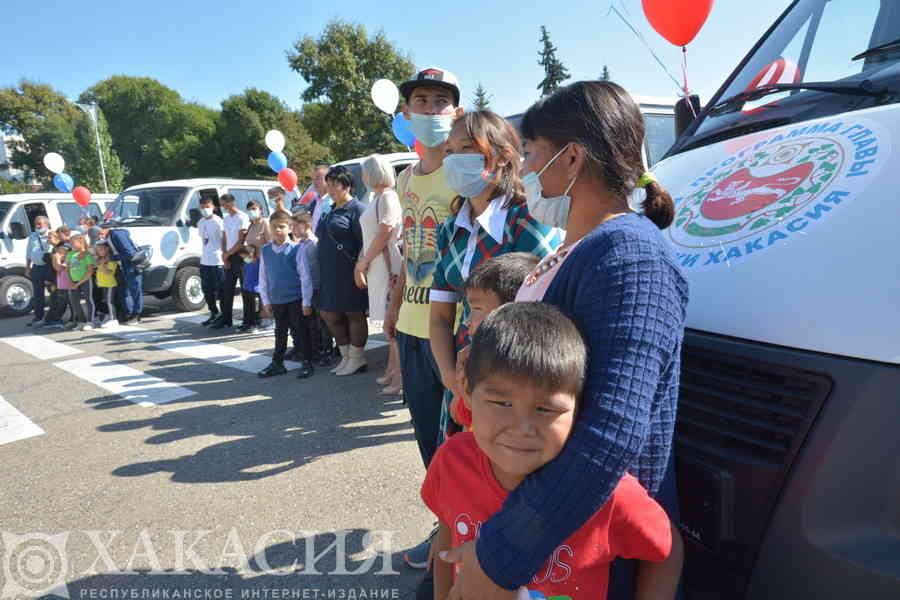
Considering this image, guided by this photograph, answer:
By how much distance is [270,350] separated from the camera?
272 inches

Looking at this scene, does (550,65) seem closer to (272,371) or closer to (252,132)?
(252,132)

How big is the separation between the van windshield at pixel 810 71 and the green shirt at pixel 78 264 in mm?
9403

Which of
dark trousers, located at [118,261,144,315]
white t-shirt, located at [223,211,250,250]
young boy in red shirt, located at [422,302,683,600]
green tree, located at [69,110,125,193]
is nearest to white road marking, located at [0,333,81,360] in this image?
dark trousers, located at [118,261,144,315]

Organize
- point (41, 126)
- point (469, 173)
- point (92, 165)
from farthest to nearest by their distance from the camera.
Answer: point (41, 126) → point (92, 165) → point (469, 173)

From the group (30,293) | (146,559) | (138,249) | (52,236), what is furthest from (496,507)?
(30,293)

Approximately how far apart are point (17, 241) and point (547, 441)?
40.9ft

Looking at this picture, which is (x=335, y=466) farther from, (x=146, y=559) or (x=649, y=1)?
(x=649, y=1)

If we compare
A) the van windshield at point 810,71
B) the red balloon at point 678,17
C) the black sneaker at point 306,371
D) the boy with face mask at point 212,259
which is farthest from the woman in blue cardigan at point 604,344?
the boy with face mask at point 212,259

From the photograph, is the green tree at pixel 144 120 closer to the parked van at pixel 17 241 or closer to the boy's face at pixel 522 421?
the parked van at pixel 17 241

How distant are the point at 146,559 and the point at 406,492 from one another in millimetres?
1359

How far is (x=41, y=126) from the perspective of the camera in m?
40.3

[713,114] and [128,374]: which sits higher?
[713,114]

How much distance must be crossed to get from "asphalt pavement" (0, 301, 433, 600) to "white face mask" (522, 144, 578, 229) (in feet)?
6.10

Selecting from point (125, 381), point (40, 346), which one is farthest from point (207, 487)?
point (40, 346)
